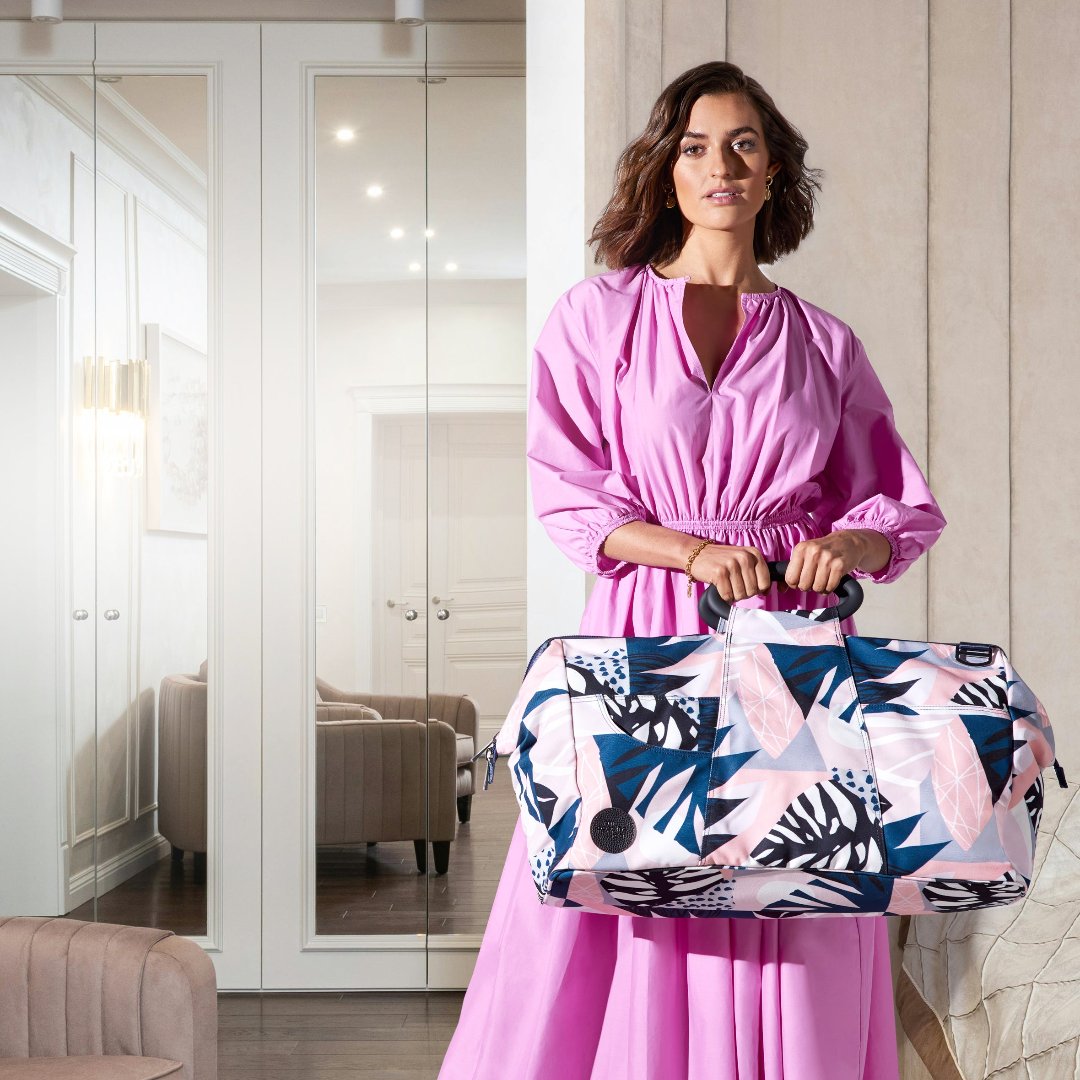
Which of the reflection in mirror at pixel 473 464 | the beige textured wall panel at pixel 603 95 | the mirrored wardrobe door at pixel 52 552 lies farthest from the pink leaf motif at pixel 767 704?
the mirrored wardrobe door at pixel 52 552

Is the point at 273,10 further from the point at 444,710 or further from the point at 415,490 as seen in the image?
the point at 444,710

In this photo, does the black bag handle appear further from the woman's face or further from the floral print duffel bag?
the woman's face

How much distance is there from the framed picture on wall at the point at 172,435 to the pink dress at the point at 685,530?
2.24m

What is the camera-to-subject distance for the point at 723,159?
1128mm

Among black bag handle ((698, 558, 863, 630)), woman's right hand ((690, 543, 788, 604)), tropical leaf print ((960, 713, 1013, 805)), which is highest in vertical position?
woman's right hand ((690, 543, 788, 604))

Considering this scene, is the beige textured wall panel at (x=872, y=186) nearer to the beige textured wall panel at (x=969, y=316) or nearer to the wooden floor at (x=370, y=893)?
the beige textured wall panel at (x=969, y=316)

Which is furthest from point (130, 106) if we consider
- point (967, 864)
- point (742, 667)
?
point (967, 864)

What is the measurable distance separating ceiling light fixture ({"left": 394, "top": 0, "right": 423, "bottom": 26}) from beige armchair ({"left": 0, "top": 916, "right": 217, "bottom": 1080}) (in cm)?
242

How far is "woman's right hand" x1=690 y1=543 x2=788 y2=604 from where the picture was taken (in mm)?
940

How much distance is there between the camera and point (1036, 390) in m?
1.84

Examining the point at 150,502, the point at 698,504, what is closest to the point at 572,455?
the point at 698,504

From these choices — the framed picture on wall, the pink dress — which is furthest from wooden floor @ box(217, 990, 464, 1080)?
the pink dress

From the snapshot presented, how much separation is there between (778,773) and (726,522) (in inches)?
12.3

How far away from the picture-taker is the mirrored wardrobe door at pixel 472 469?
3.12m
